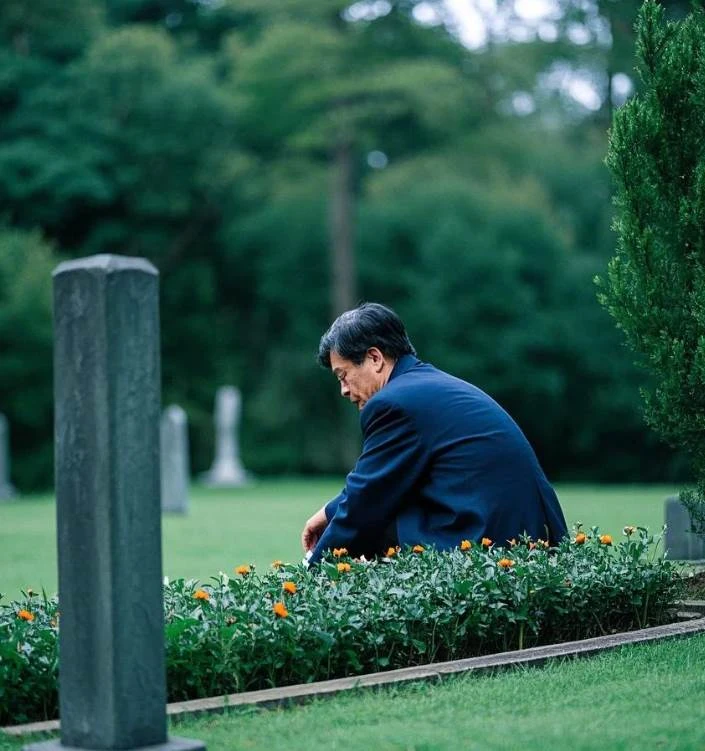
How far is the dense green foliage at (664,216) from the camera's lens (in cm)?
613

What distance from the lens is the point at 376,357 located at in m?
6.22

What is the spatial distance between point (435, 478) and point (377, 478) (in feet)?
0.93

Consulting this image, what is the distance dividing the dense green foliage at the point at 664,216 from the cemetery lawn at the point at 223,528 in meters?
4.30

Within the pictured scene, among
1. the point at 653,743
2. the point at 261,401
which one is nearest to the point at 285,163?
the point at 261,401

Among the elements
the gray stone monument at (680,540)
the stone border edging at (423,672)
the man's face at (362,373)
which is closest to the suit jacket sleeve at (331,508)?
the man's face at (362,373)

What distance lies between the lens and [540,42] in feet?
99.8

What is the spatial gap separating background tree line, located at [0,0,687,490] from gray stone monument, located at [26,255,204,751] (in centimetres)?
2501

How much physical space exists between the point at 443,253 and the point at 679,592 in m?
27.3

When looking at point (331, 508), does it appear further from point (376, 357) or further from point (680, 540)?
point (680, 540)

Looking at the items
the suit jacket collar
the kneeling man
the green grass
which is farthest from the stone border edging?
the suit jacket collar

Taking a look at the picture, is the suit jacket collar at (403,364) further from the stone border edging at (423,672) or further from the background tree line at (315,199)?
the background tree line at (315,199)

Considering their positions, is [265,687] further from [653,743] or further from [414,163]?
[414,163]

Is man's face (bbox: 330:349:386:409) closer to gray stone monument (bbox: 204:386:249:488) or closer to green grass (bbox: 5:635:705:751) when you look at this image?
green grass (bbox: 5:635:705:751)

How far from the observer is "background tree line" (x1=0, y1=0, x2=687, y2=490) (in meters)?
30.5
